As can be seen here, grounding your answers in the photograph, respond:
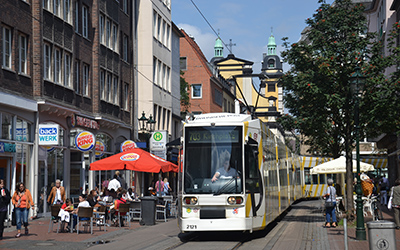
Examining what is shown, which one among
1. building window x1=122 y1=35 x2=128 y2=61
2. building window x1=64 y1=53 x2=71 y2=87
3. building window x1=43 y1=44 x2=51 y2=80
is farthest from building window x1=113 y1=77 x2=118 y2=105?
building window x1=43 y1=44 x2=51 y2=80

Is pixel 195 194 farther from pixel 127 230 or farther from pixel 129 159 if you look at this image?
pixel 129 159

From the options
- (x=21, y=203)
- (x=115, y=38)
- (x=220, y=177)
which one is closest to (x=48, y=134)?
(x=21, y=203)

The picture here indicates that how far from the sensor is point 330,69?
70.8 feet

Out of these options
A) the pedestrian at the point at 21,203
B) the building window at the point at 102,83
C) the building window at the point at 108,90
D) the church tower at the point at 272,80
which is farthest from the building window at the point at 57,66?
the church tower at the point at 272,80

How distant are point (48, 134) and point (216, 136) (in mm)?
11072

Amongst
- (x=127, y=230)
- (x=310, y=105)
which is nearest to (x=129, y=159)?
(x=127, y=230)

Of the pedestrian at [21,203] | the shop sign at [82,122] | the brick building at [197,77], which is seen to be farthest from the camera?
the brick building at [197,77]

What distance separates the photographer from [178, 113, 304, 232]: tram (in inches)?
650

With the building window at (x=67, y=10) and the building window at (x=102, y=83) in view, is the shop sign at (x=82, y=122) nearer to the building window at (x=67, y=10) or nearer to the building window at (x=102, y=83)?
the building window at (x=102, y=83)

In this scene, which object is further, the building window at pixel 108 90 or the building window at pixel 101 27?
the building window at pixel 108 90

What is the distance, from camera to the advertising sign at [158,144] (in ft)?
121

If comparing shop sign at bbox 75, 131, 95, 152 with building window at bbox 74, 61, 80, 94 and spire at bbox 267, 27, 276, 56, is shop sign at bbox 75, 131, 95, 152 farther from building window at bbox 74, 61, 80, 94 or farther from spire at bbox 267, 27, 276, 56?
spire at bbox 267, 27, 276, 56

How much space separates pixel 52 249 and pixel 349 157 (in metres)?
11.7

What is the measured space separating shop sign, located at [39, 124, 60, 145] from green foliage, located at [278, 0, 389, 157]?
30.6ft
